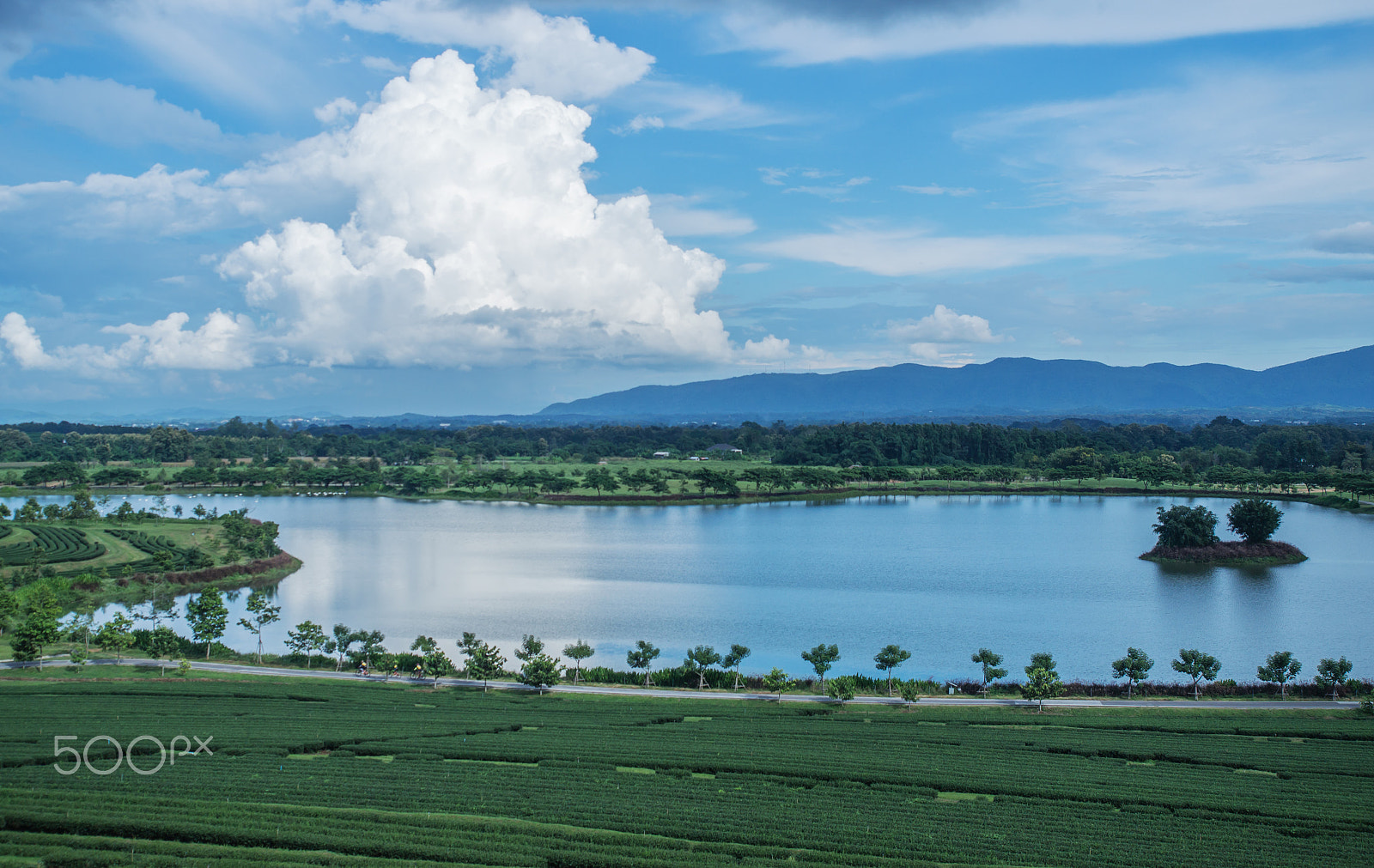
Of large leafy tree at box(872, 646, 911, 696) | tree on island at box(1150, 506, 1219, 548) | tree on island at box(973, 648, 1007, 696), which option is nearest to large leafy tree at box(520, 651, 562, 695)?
large leafy tree at box(872, 646, 911, 696)

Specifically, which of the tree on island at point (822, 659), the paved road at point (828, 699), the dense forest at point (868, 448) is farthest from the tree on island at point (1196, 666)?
the dense forest at point (868, 448)

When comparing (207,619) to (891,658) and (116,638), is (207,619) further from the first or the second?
(891,658)

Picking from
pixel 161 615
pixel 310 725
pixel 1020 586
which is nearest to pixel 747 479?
pixel 1020 586

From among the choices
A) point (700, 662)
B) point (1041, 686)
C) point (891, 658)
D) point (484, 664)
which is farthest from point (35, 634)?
point (1041, 686)

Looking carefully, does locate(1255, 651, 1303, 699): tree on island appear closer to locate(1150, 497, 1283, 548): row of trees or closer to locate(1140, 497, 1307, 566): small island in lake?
locate(1140, 497, 1307, 566): small island in lake

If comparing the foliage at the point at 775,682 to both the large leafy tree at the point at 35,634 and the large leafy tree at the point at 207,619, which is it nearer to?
the large leafy tree at the point at 207,619

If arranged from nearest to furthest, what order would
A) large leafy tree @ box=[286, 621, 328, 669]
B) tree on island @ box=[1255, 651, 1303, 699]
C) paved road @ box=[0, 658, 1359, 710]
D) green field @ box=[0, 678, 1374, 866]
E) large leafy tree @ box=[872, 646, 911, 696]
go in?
green field @ box=[0, 678, 1374, 866] < paved road @ box=[0, 658, 1359, 710] < tree on island @ box=[1255, 651, 1303, 699] < large leafy tree @ box=[872, 646, 911, 696] < large leafy tree @ box=[286, 621, 328, 669]

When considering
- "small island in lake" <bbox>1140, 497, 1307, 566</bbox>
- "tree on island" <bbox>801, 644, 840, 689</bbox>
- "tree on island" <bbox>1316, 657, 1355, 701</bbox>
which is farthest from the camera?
"small island in lake" <bbox>1140, 497, 1307, 566</bbox>

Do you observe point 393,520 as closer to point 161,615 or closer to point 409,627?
point 161,615
